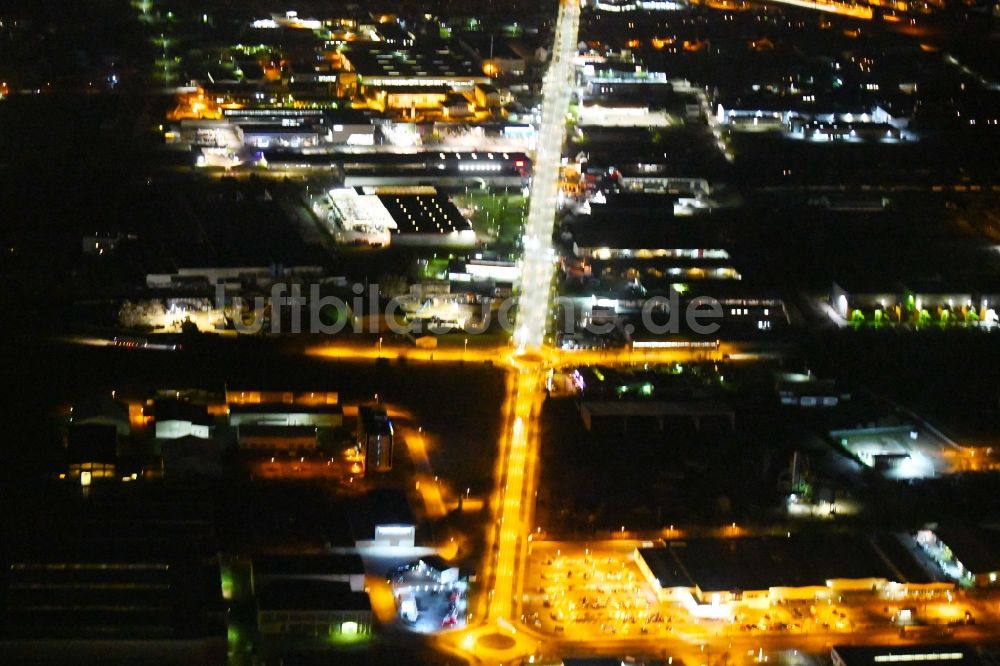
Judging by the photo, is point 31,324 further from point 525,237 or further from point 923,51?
point 923,51

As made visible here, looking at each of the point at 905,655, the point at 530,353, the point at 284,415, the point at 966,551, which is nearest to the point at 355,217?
the point at 530,353

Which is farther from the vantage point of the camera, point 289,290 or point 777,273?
point 777,273

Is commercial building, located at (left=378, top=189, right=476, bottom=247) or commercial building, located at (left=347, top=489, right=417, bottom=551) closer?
commercial building, located at (left=347, top=489, right=417, bottom=551)

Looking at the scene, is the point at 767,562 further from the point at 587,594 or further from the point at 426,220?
the point at 426,220

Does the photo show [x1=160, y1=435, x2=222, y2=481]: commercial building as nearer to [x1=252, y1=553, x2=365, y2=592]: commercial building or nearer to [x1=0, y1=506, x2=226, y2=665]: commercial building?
[x1=0, y1=506, x2=226, y2=665]: commercial building

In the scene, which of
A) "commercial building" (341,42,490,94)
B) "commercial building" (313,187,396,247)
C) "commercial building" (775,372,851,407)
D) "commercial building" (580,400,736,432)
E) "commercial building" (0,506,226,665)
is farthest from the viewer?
"commercial building" (341,42,490,94)

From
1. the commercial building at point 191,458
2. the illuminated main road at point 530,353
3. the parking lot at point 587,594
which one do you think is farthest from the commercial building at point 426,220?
the parking lot at point 587,594

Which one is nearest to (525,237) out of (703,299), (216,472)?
(703,299)

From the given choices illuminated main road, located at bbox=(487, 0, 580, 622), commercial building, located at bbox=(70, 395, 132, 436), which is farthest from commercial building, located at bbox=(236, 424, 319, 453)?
illuminated main road, located at bbox=(487, 0, 580, 622)
